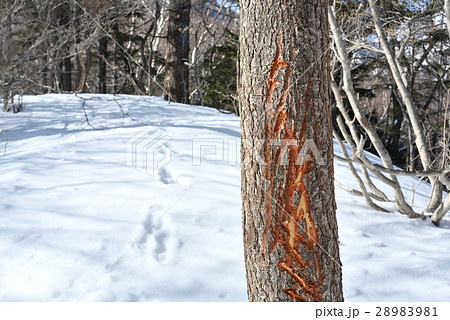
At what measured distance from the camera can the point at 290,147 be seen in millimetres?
1594

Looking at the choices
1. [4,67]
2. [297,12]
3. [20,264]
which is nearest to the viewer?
[297,12]

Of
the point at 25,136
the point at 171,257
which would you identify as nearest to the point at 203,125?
the point at 25,136

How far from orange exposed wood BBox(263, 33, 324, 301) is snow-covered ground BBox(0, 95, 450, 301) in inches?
27.7

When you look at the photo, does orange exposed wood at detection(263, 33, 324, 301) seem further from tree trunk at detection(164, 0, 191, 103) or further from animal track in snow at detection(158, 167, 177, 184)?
tree trunk at detection(164, 0, 191, 103)

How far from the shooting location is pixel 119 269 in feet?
7.61

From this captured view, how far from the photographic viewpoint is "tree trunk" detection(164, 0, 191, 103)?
8.80 meters

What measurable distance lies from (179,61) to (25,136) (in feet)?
14.0
